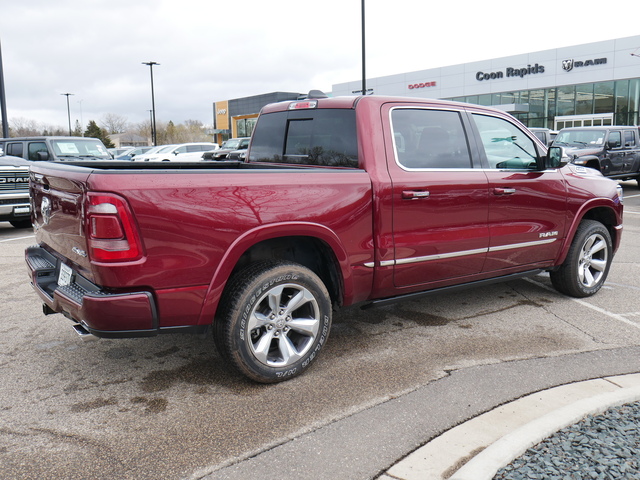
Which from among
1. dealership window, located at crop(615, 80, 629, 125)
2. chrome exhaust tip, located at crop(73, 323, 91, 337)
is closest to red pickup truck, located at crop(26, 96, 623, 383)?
chrome exhaust tip, located at crop(73, 323, 91, 337)

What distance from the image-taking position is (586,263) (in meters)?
5.62

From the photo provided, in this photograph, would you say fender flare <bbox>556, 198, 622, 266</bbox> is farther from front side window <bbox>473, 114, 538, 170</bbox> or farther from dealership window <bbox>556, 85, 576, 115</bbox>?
dealership window <bbox>556, 85, 576, 115</bbox>

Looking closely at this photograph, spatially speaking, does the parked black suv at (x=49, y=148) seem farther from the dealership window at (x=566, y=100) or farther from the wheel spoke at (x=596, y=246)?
the dealership window at (x=566, y=100)

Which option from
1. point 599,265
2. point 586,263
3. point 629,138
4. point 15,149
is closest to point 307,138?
point 586,263

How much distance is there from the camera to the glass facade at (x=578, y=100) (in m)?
36.3

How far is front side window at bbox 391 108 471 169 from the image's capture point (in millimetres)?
4141

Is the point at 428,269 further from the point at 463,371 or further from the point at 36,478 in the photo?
the point at 36,478

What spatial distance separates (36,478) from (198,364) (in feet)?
4.81

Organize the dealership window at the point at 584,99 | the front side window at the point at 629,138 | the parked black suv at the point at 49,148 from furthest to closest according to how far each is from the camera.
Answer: the dealership window at the point at 584,99
the front side window at the point at 629,138
the parked black suv at the point at 49,148

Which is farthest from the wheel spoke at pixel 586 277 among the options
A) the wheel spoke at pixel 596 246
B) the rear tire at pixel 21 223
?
the rear tire at pixel 21 223

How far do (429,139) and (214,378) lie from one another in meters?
2.34

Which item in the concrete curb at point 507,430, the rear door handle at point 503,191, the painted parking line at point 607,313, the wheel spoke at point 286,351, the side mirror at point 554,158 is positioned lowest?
the painted parking line at point 607,313

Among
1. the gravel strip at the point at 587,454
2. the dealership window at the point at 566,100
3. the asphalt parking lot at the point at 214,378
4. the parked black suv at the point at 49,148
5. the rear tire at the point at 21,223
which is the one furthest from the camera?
the dealership window at the point at 566,100

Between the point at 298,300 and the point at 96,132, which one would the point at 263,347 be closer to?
the point at 298,300
